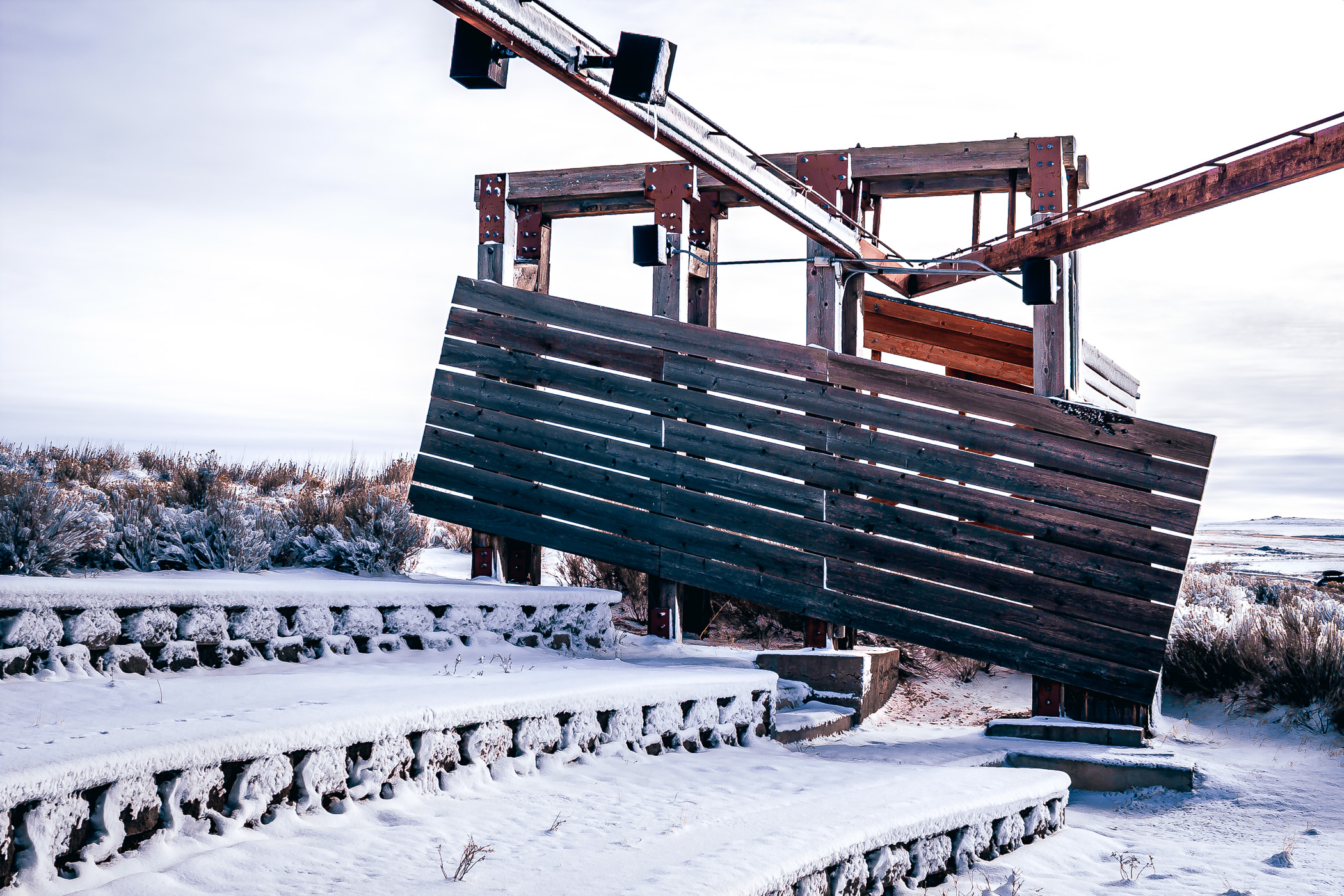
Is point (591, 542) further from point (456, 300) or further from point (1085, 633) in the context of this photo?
point (1085, 633)

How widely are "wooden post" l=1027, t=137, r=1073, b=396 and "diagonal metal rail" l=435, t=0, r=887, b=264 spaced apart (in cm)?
148

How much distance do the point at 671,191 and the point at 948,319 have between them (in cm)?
329

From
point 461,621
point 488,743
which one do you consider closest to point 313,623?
point 461,621

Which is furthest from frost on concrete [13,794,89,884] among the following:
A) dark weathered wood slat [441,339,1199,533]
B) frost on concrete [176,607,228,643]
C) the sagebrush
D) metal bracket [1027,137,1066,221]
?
metal bracket [1027,137,1066,221]

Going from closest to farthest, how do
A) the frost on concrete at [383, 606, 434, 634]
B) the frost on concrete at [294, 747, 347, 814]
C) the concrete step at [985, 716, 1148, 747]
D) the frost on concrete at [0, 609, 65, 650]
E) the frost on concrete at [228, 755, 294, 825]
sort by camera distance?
the frost on concrete at [228, 755, 294, 825], the frost on concrete at [294, 747, 347, 814], the frost on concrete at [0, 609, 65, 650], the frost on concrete at [383, 606, 434, 634], the concrete step at [985, 716, 1148, 747]

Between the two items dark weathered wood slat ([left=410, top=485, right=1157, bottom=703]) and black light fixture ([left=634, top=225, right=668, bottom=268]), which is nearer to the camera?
dark weathered wood slat ([left=410, top=485, right=1157, bottom=703])

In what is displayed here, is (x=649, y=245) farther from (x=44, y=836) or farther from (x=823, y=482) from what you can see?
(x=44, y=836)

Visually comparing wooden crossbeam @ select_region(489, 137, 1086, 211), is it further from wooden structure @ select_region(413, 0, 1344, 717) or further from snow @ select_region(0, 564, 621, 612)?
snow @ select_region(0, 564, 621, 612)

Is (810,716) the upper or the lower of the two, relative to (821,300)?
lower

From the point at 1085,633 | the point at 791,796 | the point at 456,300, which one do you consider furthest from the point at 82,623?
the point at 1085,633

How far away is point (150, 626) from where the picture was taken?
4.38 m

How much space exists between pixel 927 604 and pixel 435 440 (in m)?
4.44

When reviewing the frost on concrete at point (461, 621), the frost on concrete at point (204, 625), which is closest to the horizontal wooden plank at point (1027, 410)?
the frost on concrete at point (461, 621)

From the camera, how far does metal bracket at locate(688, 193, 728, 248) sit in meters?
8.18
